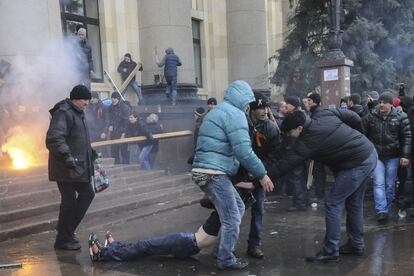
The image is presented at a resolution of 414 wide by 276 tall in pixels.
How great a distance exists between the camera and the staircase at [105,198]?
277 inches

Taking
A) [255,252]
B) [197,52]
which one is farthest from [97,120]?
[197,52]

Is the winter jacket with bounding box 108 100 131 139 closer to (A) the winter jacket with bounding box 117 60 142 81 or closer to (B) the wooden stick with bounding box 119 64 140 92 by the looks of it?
(B) the wooden stick with bounding box 119 64 140 92

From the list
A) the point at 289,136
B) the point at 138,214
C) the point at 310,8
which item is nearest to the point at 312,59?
the point at 310,8

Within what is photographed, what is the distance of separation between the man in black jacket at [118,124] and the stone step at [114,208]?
198 centimetres

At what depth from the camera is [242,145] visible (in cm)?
468

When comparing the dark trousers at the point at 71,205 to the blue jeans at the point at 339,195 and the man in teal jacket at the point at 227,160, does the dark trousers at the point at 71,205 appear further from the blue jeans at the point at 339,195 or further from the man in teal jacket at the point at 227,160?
the blue jeans at the point at 339,195

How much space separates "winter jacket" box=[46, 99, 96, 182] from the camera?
5684 millimetres

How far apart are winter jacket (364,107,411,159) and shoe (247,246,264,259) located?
274 cm

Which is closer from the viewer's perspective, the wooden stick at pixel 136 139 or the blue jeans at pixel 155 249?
the blue jeans at pixel 155 249

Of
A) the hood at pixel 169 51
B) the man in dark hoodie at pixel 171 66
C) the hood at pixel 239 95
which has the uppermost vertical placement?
the hood at pixel 169 51

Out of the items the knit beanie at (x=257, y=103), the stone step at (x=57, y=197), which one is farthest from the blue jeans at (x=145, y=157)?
the knit beanie at (x=257, y=103)

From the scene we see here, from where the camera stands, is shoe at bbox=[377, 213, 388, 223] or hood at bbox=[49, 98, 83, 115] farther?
shoe at bbox=[377, 213, 388, 223]

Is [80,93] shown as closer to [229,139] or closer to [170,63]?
[229,139]

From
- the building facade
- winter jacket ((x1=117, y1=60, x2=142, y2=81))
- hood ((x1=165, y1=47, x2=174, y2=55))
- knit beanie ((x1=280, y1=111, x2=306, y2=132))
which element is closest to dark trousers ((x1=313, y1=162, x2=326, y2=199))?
knit beanie ((x1=280, y1=111, x2=306, y2=132))
